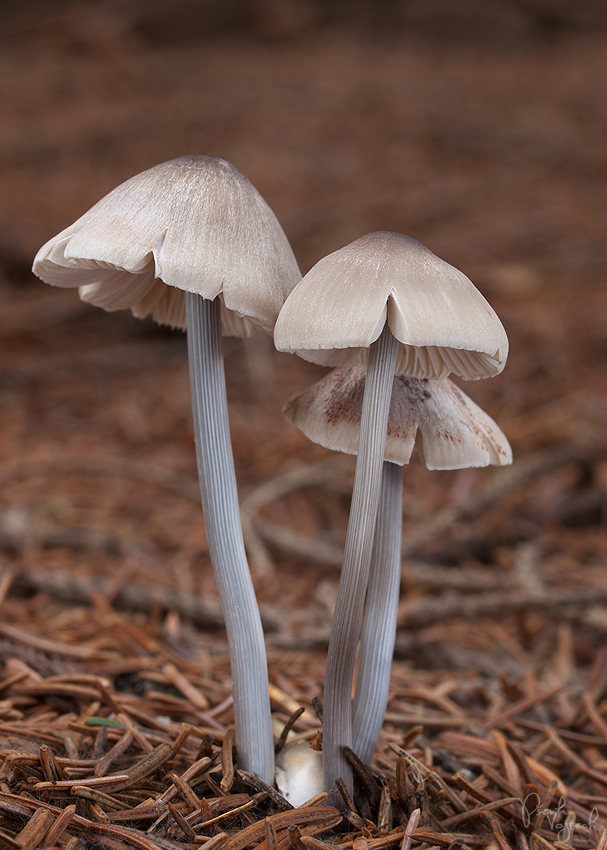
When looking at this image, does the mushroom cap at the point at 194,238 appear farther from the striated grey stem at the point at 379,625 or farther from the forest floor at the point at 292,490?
the forest floor at the point at 292,490

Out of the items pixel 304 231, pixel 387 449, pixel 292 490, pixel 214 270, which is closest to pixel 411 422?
pixel 387 449

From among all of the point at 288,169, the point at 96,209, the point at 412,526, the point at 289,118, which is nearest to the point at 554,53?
the point at 289,118

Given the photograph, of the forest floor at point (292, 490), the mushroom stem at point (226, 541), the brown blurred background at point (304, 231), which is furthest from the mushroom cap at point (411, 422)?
the brown blurred background at point (304, 231)

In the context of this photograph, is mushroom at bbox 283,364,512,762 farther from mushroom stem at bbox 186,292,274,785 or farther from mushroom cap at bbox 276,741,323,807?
mushroom stem at bbox 186,292,274,785

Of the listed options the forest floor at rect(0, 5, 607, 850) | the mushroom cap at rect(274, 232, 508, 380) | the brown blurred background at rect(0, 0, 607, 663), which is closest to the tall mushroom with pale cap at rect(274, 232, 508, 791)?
the mushroom cap at rect(274, 232, 508, 380)

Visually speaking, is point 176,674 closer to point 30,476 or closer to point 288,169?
point 30,476
